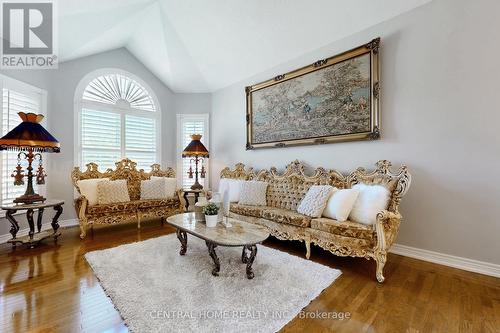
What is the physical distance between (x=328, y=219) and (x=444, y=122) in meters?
1.80

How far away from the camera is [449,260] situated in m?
2.65

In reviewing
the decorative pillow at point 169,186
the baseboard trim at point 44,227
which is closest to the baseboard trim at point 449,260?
the decorative pillow at point 169,186

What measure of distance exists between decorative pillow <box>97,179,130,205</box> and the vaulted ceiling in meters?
2.50

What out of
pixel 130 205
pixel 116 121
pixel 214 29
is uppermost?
pixel 214 29

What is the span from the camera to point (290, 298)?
1.95 meters

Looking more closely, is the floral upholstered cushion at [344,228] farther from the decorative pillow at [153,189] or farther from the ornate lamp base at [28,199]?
the ornate lamp base at [28,199]

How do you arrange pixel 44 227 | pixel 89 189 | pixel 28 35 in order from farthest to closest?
pixel 44 227 → pixel 89 189 → pixel 28 35

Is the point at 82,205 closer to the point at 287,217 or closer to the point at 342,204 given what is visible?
the point at 287,217

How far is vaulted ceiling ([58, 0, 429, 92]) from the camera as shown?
Result: 314cm

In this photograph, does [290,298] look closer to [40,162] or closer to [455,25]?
[455,25]

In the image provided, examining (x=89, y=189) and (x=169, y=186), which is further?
(x=169, y=186)

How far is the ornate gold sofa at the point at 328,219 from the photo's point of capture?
7.75ft

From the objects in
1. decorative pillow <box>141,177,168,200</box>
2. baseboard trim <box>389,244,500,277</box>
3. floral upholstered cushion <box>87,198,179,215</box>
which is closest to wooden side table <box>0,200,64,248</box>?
floral upholstered cushion <box>87,198,179,215</box>

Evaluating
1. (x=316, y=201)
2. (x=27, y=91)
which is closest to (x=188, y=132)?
(x=27, y=91)
